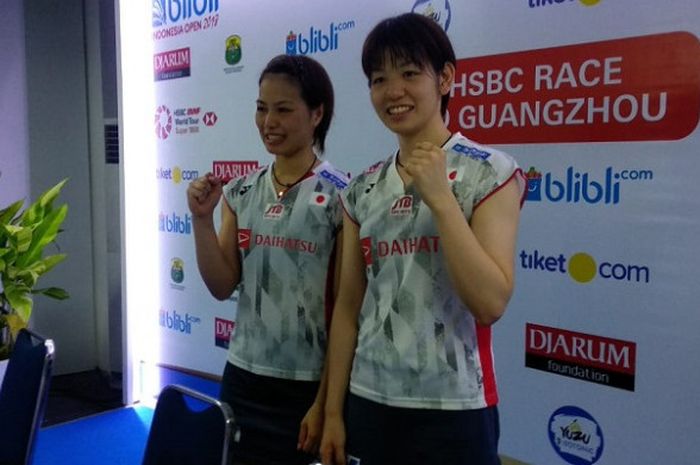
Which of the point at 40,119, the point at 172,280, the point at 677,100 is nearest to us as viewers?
the point at 677,100

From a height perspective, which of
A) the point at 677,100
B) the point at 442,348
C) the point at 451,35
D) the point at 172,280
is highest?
the point at 451,35

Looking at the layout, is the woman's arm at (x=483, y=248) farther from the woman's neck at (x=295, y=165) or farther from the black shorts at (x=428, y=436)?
the woman's neck at (x=295, y=165)

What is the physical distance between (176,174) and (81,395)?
1.48 metres

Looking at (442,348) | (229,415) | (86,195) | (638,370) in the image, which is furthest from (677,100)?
(86,195)

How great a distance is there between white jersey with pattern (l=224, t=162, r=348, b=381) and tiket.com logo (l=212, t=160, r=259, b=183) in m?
1.66

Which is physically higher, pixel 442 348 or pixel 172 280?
pixel 442 348

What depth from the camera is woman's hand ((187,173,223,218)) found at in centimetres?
159

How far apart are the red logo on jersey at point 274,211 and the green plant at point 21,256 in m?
1.65

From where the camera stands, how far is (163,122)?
12.1ft

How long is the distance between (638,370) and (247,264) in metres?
1.14

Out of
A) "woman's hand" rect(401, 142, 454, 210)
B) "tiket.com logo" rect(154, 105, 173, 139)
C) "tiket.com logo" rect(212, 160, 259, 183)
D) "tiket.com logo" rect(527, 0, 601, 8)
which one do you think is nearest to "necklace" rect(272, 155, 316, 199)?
"woman's hand" rect(401, 142, 454, 210)

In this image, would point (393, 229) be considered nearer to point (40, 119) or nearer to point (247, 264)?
point (247, 264)

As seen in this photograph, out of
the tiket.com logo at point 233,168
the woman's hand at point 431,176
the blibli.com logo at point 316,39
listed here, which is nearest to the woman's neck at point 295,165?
the woman's hand at point 431,176

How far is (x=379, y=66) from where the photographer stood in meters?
1.23
